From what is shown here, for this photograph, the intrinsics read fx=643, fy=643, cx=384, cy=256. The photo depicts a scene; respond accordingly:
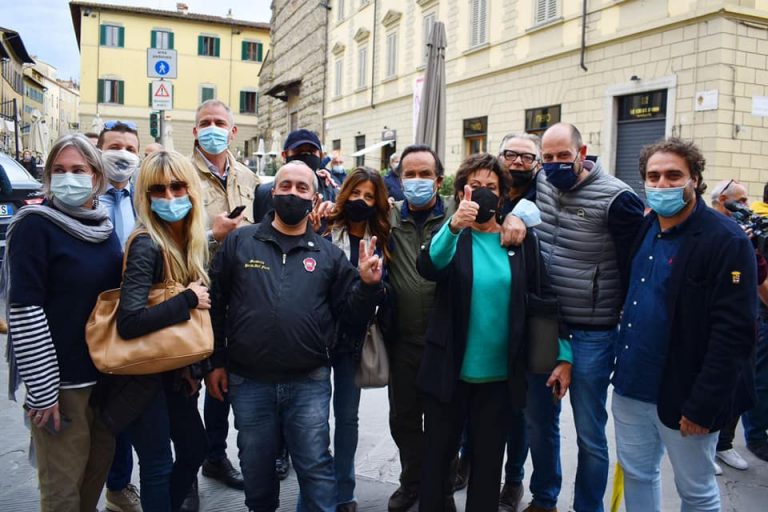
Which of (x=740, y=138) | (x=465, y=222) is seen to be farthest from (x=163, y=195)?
(x=740, y=138)

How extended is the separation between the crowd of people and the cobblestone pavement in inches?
10.0

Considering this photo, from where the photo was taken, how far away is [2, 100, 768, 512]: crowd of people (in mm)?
2805

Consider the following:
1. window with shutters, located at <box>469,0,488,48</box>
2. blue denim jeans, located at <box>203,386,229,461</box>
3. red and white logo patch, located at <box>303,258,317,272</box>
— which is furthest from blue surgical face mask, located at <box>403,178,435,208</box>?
window with shutters, located at <box>469,0,488,48</box>

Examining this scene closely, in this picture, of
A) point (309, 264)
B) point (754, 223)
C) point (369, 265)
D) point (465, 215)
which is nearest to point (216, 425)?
point (309, 264)

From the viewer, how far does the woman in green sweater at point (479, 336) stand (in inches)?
124

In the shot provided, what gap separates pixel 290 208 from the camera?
3.17 meters

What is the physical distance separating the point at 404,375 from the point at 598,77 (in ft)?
40.5

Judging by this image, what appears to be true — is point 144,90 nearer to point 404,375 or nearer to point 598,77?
point 598,77

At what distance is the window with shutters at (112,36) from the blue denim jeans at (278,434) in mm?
47909

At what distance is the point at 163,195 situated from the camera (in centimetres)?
307

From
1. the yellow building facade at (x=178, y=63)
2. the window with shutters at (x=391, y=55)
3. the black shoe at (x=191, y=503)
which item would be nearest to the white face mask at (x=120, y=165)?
the black shoe at (x=191, y=503)

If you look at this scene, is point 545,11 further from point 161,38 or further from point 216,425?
point 161,38

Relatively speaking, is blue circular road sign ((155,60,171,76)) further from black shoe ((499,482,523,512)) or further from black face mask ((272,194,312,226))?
black shoe ((499,482,523,512))

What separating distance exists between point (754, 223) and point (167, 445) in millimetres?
3797
